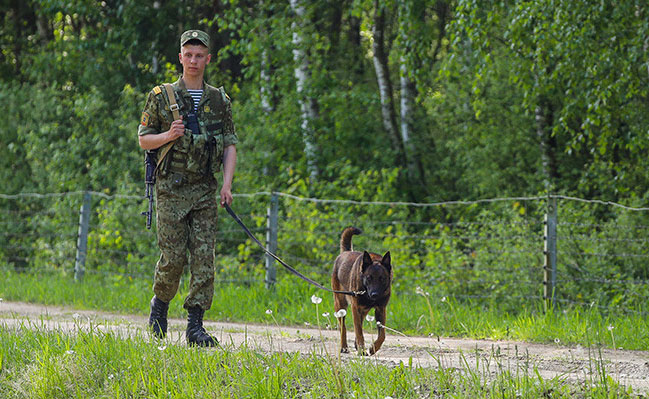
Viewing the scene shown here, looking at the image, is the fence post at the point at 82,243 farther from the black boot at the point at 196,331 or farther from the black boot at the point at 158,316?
the black boot at the point at 196,331

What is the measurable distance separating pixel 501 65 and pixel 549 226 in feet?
27.8

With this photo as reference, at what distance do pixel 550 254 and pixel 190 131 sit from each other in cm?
490

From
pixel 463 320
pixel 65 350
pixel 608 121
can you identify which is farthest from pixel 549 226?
pixel 65 350

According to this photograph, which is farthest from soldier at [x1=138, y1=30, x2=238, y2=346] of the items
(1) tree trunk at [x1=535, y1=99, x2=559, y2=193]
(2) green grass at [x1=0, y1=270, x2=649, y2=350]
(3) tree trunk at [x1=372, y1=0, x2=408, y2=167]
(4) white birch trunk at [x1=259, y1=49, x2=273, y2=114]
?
(1) tree trunk at [x1=535, y1=99, x2=559, y2=193]

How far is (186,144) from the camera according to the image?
231 inches

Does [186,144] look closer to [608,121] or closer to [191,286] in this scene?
[191,286]

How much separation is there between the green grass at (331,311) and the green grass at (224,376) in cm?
117

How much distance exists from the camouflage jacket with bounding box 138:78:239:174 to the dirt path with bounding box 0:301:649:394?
A: 4.38 feet

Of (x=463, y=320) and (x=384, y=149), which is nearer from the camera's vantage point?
(x=463, y=320)

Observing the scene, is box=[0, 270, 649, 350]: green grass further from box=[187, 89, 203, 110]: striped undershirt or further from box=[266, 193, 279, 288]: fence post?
box=[187, 89, 203, 110]: striped undershirt

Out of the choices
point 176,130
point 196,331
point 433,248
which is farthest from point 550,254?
point 176,130

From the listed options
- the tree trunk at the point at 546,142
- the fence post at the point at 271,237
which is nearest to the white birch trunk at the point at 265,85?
the fence post at the point at 271,237

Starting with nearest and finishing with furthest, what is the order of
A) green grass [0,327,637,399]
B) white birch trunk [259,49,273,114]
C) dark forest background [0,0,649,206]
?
green grass [0,327,637,399] → dark forest background [0,0,649,206] → white birch trunk [259,49,273,114]

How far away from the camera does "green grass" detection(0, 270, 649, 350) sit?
736cm
